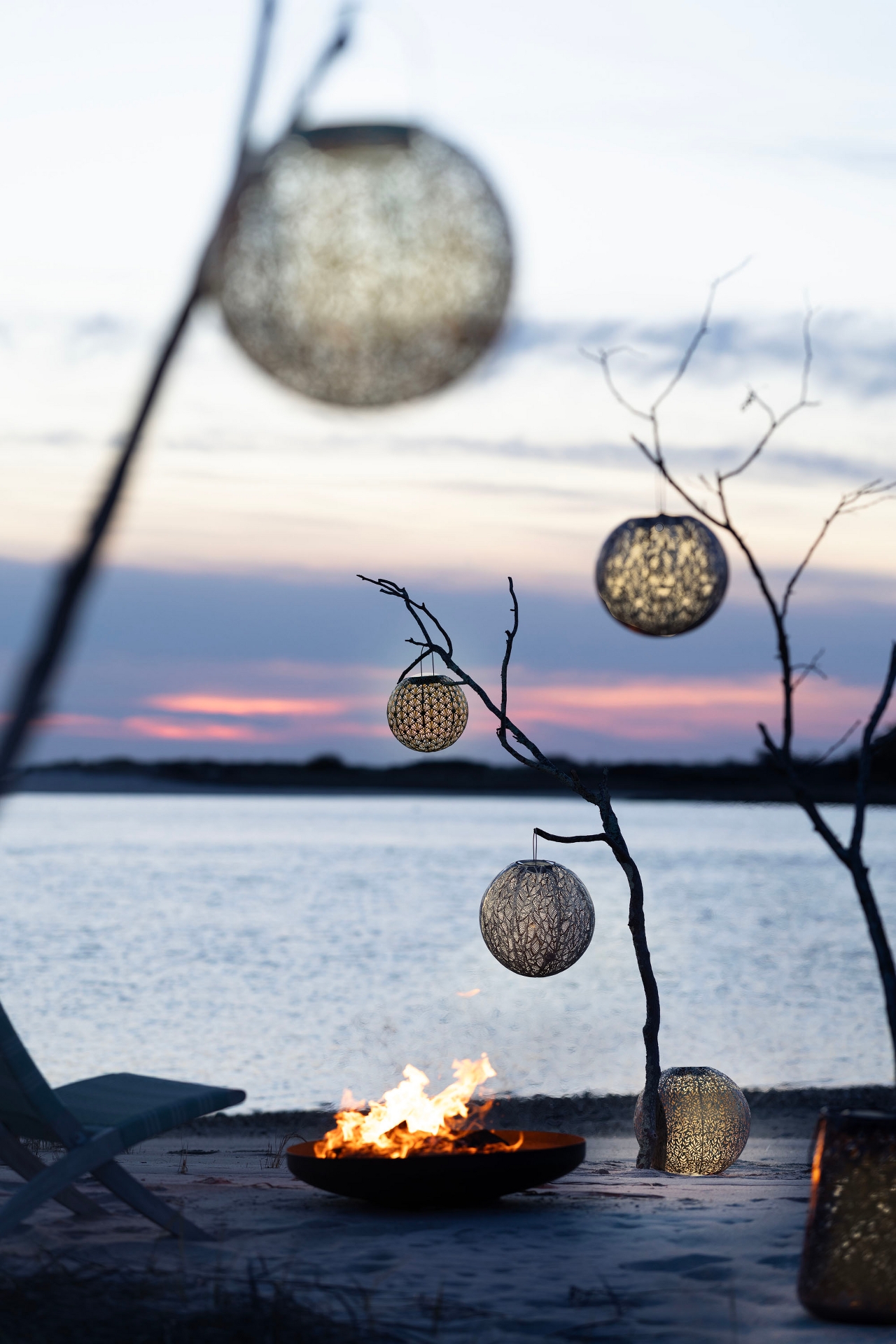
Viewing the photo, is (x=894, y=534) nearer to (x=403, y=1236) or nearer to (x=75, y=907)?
(x=403, y=1236)

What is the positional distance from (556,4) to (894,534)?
2.52m

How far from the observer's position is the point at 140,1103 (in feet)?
13.2

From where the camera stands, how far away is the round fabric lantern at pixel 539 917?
21.0ft

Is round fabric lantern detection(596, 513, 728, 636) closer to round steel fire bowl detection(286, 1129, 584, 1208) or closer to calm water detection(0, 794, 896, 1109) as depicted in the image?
round steel fire bowl detection(286, 1129, 584, 1208)

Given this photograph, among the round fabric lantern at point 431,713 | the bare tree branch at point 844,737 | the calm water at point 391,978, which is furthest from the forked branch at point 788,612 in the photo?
the calm water at point 391,978

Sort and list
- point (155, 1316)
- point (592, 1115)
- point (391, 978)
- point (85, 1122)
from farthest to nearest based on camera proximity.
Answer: point (391, 978) < point (592, 1115) < point (85, 1122) < point (155, 1316)

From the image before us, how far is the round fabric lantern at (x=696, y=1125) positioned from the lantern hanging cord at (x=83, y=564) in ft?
14.8

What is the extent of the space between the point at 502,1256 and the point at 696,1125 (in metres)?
2.21

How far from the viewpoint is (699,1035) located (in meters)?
15.2

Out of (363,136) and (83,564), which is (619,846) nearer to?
(363,136)

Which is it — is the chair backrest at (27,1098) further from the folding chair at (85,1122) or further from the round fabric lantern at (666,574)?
the round fabric lantern at (666,574)

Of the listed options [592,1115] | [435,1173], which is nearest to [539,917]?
[435,1173]

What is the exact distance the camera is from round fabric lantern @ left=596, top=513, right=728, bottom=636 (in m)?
5.21

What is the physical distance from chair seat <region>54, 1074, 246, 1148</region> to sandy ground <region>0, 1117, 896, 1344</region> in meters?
0.33
